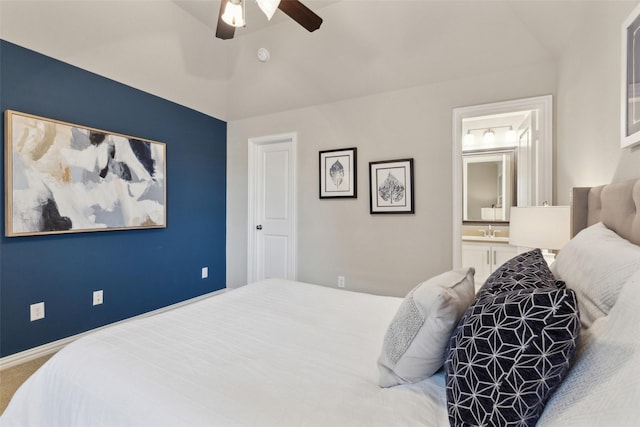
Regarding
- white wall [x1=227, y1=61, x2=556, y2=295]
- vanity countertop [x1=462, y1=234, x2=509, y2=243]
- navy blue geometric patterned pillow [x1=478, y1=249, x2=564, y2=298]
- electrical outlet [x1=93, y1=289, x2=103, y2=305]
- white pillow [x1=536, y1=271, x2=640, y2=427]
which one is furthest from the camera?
vanity countertop [x1=462, y1=234, x2=509, y2=243]

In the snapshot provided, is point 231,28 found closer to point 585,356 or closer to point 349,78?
point 349,78

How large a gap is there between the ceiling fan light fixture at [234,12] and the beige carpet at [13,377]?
2.69 m

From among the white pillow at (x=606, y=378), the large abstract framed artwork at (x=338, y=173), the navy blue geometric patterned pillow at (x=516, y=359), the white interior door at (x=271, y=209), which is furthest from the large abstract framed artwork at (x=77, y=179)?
the white pillow at (x=606, y=378)

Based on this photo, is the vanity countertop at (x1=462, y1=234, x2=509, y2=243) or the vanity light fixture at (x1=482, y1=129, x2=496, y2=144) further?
the vanity light fixture at (x1=482, y1=129, x2=496, y2=144)

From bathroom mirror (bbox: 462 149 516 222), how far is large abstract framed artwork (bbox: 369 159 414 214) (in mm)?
1504

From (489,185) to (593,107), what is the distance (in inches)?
98.6

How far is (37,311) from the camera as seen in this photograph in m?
2.38

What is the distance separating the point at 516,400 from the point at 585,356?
18cm

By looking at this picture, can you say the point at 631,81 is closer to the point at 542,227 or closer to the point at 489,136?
the point at 542,227

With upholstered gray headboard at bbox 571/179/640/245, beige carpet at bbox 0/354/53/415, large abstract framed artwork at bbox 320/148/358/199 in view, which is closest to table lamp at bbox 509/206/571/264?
upholstered gray headboard at bbox 571/179/640/245

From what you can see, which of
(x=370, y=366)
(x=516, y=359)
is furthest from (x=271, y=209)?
(x=516, y=359)

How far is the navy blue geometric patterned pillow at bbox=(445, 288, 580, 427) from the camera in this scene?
63 centimetres

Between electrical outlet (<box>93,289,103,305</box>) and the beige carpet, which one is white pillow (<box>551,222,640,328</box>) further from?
electrical outlet (<box>93,289,103,305</box>)

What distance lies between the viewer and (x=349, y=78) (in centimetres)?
321
